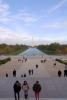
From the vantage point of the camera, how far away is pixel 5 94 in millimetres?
19688

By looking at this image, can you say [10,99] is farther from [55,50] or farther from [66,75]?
[55,50]

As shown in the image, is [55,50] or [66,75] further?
[55,50]

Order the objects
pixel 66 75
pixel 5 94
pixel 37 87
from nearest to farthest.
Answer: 1. pixel 37 87
2. pixel 5 94
3. pixel 66 75

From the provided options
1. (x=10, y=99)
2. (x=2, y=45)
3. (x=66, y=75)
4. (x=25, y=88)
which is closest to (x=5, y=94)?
(x=10, y=99)

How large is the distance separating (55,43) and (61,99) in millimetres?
169902

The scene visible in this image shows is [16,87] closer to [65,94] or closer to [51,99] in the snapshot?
[51,99]

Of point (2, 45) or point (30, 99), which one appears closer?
point (30, 99)

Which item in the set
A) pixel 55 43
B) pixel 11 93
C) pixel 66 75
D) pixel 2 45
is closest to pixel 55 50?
pixel 55 43

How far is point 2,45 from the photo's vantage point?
655 ft

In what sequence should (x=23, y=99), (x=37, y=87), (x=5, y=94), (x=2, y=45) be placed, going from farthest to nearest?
(x=2, y=45), (x=5, y=94), (x=23, y=99), (x=37, y=87)

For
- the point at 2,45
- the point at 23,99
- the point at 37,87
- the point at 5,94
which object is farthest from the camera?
the point at 2,45

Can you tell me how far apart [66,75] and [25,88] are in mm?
19225

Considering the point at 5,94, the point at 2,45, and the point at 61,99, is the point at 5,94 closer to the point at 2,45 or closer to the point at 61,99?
the point at 61,99

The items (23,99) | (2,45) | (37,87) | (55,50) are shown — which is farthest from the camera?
(2,45)
